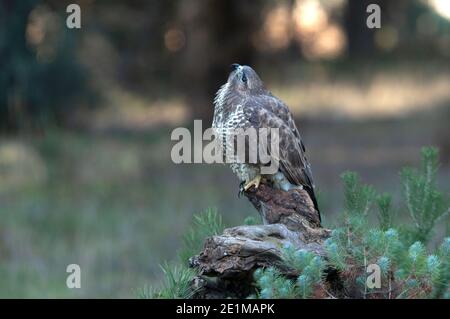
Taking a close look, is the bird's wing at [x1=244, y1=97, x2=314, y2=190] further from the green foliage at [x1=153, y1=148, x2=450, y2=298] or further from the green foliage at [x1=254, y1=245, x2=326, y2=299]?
the green foliage at [x1=254, y1=245, x2=326, y2=299]

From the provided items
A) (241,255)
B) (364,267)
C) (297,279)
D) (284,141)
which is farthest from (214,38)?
(297,279)

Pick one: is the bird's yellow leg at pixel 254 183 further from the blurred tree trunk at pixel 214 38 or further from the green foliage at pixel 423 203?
the blurred tree trunk at pixel 214 38

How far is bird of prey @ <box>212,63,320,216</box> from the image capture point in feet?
15.4

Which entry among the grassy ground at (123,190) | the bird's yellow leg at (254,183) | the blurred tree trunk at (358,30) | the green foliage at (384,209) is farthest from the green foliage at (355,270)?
the blurred tree trunk at (358,30)

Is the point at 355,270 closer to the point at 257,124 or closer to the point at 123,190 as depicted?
the point at 257,124

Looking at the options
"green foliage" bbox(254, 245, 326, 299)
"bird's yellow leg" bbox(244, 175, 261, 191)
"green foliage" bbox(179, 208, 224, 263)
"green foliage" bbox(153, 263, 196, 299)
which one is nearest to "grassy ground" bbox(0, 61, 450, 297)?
"bird's yellow leg" bbox(244, 175, 261, 191)

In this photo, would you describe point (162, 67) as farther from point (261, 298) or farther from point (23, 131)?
point (261, 298)

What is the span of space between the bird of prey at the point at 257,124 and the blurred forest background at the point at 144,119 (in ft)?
6.64

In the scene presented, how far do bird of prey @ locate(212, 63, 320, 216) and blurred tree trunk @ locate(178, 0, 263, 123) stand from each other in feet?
30.1

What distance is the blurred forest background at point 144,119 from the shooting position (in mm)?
9805

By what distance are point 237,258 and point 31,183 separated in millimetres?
8935

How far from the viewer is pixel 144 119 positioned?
1703cm

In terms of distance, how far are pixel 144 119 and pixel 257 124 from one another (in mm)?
12505
